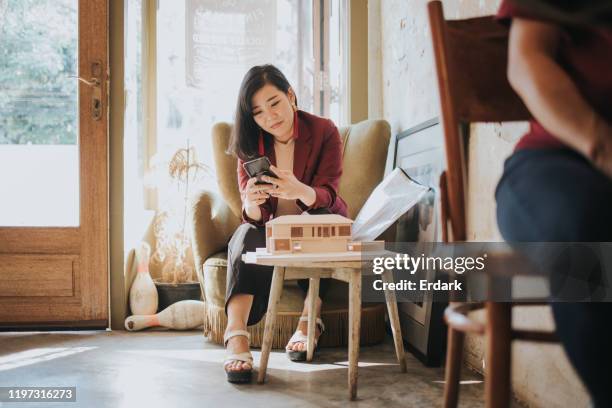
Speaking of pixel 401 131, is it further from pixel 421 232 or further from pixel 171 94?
pixel 171 94

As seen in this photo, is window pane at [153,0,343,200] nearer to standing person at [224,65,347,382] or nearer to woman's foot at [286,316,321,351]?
standing person at [224,65,347,382]

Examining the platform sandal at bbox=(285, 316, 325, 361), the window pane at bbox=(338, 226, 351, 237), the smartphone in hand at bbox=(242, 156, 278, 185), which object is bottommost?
the platform sandal at bbox=(285, 316, 325, 361)

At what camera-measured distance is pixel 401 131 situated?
2814mm

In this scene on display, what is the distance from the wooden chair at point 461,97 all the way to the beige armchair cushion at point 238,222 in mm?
1418

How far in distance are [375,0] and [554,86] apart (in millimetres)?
2641

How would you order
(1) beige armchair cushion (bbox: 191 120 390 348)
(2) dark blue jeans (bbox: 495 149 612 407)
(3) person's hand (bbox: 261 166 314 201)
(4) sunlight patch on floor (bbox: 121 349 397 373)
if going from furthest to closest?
(1) beige armchair cushion (bbox: 191 120 390 348) → (4) sunlight patch on floor (bbox: 121 349 397 373) → (3) person's hand (bbox: 261 166 314 201) → (2) dark blue jeans (bbox: 495 149 612 407)

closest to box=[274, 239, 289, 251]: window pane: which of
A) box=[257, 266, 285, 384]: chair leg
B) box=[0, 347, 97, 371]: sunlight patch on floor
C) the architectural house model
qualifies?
the architectural house model

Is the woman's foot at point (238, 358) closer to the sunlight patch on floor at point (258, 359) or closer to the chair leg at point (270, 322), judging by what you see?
the chair leg at point (270, 322)

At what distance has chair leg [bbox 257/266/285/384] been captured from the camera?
6.22ft

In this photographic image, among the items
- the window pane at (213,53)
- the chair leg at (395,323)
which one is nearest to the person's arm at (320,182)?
the chair leg at (395,323)

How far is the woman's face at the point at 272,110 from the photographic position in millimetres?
2133

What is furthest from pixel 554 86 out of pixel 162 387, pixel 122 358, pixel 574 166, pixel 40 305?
pixel 40 305

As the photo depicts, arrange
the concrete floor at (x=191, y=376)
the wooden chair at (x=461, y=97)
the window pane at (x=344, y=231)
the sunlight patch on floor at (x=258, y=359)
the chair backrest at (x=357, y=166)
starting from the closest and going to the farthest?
the wooden chair at (x=461, y=97)
the concrete floor at (x=191, y=376)
the window pane at (x=344, y=231)
the sunlight patch on floor at (x=258, y=359)
the chair backrest at (x=357, y=166)

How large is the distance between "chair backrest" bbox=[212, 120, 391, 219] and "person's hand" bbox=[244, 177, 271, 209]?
22.6 inches
